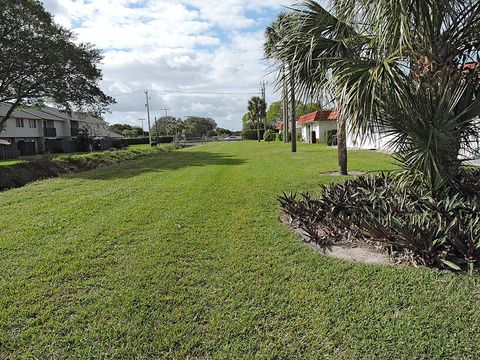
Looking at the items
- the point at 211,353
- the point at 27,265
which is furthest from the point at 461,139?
the point at 27,265

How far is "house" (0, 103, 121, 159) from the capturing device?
39250 millimetres

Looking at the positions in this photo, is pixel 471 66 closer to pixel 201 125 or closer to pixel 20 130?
pixel 20 130

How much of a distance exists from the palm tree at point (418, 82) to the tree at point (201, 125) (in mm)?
106269

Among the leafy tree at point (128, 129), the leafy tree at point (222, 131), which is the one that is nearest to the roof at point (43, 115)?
the leafy tree at point (128, 129)

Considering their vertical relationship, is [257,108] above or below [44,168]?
above

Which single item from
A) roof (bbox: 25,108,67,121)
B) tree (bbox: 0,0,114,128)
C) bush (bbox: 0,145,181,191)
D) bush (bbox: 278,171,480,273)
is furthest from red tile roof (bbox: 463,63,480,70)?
roof (bbox: 25,108,67,121)

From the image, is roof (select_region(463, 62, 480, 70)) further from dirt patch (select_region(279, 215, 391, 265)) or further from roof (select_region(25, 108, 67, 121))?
roof (select_region(25, 108, 67, 121))

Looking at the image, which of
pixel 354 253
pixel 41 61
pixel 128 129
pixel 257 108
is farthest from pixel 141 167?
pixel 128 129

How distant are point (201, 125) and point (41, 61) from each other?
10184 centimetres

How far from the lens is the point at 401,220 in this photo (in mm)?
4605

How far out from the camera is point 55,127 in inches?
1960

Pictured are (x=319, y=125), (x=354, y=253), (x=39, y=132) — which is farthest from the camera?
(x=39, y=132)

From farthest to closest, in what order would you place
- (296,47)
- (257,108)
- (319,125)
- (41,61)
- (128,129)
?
(128,129) → (257,108) → (319,125) → (41,61) → (296,47)

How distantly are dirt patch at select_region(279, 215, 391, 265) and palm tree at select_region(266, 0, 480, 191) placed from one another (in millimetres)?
1615
